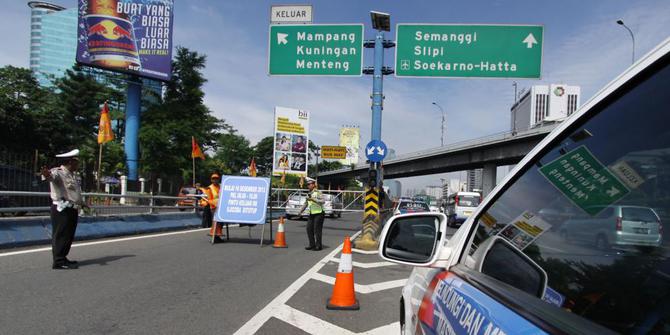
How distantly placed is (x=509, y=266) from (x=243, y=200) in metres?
10.3

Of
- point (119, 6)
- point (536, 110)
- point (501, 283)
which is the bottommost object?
point (501, 283)

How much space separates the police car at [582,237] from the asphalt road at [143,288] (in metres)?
3.45

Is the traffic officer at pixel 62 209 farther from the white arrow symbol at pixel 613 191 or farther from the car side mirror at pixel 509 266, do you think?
the white arrow symbol at pixel 613 191

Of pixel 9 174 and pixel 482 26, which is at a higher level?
pixel 482 26

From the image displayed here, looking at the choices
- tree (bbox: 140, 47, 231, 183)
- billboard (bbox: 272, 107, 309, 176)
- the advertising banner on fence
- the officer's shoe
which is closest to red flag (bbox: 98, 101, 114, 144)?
the advertising banner on fence

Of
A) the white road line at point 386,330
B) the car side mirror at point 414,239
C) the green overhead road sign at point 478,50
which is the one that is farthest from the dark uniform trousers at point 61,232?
the green overhead road sign at point 478,50

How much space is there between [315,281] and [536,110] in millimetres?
9440

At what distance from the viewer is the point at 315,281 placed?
298 inches

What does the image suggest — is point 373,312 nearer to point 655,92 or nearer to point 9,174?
point 655,92

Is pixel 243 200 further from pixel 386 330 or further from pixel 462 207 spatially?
pixel 462 207

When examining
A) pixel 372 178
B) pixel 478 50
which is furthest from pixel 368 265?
pixel 478 50

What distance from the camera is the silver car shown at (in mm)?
1378

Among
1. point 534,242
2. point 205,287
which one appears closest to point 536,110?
point 205,287

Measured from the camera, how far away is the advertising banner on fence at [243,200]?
1161 centimetres
